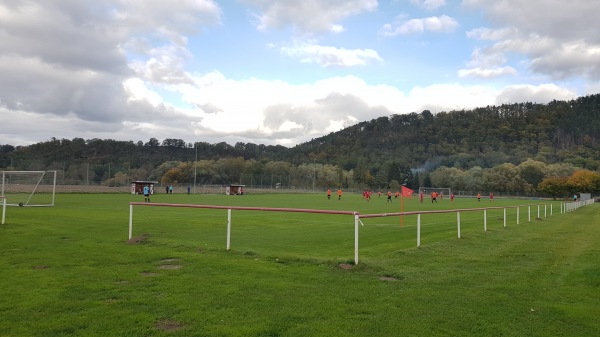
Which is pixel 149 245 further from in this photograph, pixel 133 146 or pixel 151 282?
pixel 133 146

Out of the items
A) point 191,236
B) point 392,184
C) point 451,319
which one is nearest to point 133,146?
point 392,184

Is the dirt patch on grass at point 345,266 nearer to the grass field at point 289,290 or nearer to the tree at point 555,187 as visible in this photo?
the grass field at point 289,290

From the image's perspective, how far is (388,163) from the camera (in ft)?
547

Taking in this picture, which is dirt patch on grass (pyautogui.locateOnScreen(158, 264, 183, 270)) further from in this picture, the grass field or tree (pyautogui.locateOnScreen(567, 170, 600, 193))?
tree (pyautogui.locateOnScreen(567, 170, 600, 193))

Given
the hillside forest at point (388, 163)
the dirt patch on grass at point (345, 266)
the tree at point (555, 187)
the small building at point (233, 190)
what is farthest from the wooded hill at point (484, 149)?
the dirt patch on grass at point (345, 266)

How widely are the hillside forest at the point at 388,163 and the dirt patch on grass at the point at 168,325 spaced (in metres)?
72.2

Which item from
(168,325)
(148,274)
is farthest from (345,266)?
(168,325)

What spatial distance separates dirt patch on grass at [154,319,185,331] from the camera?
521cm

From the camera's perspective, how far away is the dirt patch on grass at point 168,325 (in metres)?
5.21

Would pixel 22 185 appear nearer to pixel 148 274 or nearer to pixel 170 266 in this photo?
pixel 170 266

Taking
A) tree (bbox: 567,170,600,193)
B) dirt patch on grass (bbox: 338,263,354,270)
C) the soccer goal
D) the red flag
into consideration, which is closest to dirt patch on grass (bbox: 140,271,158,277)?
dirt patch on grass (bbox: 338,263,354,270)

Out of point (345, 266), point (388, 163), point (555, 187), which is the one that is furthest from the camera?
point (388, 163)

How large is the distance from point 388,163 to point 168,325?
165009 millimetres

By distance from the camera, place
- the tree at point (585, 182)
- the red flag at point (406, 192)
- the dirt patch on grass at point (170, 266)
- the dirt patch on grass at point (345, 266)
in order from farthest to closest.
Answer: the tree at point (585, 182), the red flag at point (406, 192), the dirt patch on grass at point (345, 266), the dirt patch on grass at point (170, 266)
